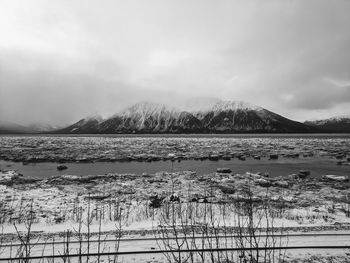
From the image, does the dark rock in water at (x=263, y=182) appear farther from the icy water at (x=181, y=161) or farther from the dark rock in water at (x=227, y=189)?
the icy water at (x=181, y=161)

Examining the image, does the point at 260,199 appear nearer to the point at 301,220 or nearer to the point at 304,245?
the point at 301,220

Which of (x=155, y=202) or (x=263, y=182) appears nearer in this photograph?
(x=155, y=202)

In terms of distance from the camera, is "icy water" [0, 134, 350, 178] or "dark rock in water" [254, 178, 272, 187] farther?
"icy water" [0, 134, 350, 178]

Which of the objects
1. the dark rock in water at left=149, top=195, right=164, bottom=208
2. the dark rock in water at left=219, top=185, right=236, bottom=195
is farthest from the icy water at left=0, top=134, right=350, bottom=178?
the dark rock in water at left=149, top=195, right=164, bottom=208

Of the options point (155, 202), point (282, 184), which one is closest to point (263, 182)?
point (282, 184)

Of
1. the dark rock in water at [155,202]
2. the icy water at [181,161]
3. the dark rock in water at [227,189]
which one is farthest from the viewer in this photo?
the icy water at [181,161]

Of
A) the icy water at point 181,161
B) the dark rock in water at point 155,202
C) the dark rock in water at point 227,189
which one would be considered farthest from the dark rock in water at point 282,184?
the dark rock in water at point 155,202

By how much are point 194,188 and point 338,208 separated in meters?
8.52

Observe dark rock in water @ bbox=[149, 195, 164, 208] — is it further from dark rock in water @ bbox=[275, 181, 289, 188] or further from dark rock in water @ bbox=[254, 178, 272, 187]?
dark rock in water @ bbox=[275, 181, 289, 188]

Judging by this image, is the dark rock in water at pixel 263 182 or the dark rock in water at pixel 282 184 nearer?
the dark rock in water at pixel 282 184

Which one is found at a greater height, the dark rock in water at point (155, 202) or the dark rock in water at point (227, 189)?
the dark rock in water at point (155, 202)

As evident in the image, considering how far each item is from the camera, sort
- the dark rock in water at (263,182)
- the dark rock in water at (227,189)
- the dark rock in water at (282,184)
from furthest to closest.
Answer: the dark rock in water at (263,182), the dark rock in water at (282,184), the dark rock in water at (227,189)

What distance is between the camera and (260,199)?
13977 millimetres

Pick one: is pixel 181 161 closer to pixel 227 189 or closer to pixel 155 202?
pixel 227 189
